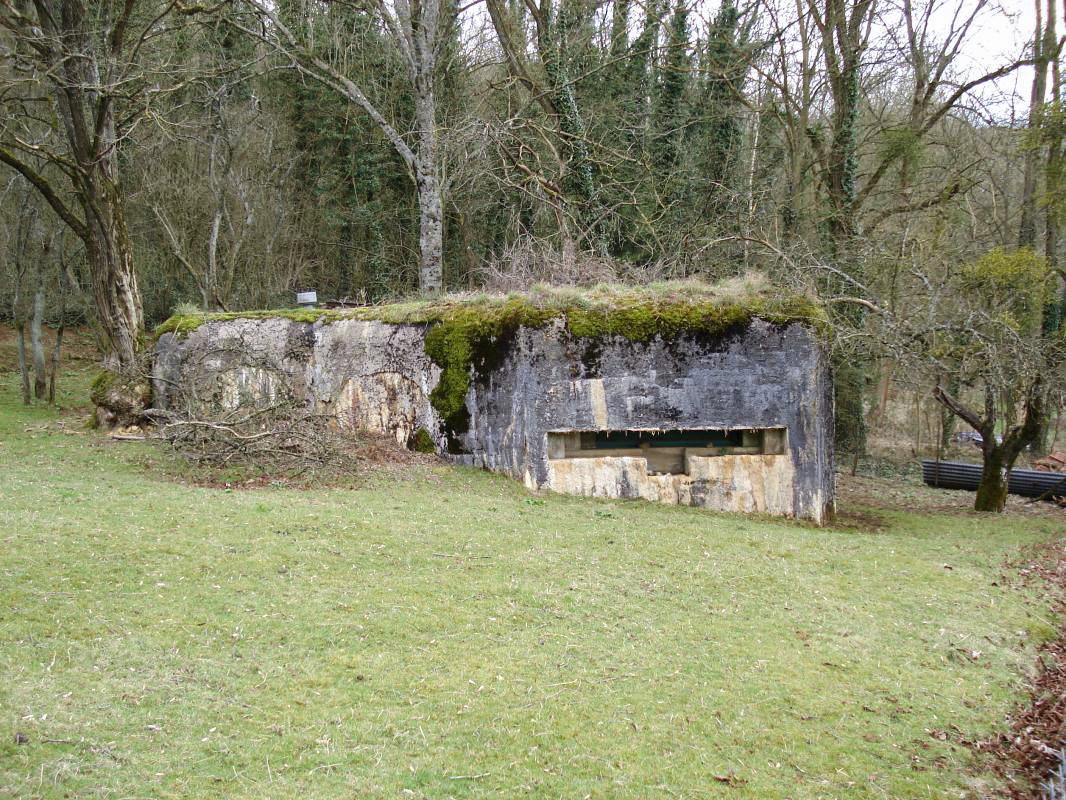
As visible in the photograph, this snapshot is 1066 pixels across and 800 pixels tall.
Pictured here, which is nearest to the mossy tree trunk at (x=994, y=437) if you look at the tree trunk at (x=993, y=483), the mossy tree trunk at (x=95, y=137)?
the tree trunk at (x=993, y=483)

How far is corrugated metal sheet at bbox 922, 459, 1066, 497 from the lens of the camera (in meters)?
15.9

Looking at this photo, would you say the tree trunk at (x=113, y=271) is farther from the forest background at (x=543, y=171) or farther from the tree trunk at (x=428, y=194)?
the tree trunk at (x=428, y=194)

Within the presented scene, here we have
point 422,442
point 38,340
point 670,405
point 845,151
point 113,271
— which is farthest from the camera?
point 845,151

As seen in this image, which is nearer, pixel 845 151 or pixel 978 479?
pixel 978 479

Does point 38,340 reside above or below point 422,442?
above

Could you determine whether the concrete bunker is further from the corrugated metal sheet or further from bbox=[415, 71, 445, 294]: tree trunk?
the corrugated metal sheet

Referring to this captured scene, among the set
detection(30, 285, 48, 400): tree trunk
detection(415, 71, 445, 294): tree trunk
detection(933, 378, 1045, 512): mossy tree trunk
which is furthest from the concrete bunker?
detection(30, 285, 48, 400): tree trunk

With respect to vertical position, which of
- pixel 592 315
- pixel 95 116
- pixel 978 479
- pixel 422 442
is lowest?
pixel 978 479

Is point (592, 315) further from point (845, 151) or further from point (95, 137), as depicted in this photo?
point (845, 151)

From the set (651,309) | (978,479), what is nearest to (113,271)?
(651,309)

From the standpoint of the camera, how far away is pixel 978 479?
1759cm

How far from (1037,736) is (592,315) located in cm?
776

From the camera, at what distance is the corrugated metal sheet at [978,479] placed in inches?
626

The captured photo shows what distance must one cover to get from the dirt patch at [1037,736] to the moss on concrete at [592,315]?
5670 mm
